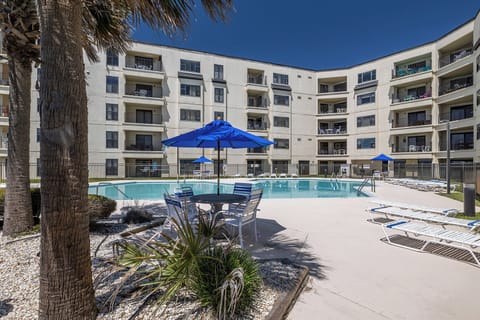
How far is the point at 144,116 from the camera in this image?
97.8 feet

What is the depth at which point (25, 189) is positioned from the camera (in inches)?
192

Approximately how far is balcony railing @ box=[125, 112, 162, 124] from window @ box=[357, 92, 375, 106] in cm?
2637

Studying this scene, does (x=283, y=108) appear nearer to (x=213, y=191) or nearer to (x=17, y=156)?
(x=213, y=191)

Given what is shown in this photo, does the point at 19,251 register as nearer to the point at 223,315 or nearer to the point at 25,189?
the point at 25,189

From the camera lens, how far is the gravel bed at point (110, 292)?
2.45 m

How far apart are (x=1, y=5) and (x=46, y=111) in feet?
13.6


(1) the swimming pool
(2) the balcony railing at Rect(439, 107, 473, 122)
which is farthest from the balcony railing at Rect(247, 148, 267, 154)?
(2) the balcony railing at Rect(439, 107, 473, 122)

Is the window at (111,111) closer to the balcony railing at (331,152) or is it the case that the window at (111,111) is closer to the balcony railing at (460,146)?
the balcony railing at (331,152)

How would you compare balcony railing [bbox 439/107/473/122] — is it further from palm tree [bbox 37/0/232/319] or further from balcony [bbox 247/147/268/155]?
palm tree [bbox 37/0/232/319]

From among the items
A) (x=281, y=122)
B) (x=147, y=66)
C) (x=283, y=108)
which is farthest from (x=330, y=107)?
(x=147, y=66)

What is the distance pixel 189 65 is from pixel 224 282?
31491 millimetres

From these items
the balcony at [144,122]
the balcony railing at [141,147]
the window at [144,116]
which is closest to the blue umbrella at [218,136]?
the balcony at [144,122]

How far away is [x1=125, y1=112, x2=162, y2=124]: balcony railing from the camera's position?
1146 inches

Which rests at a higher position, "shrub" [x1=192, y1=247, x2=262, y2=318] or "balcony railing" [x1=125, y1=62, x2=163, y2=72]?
"balcony railing" [x1=125, y1=62, x2=163, y2=72]
